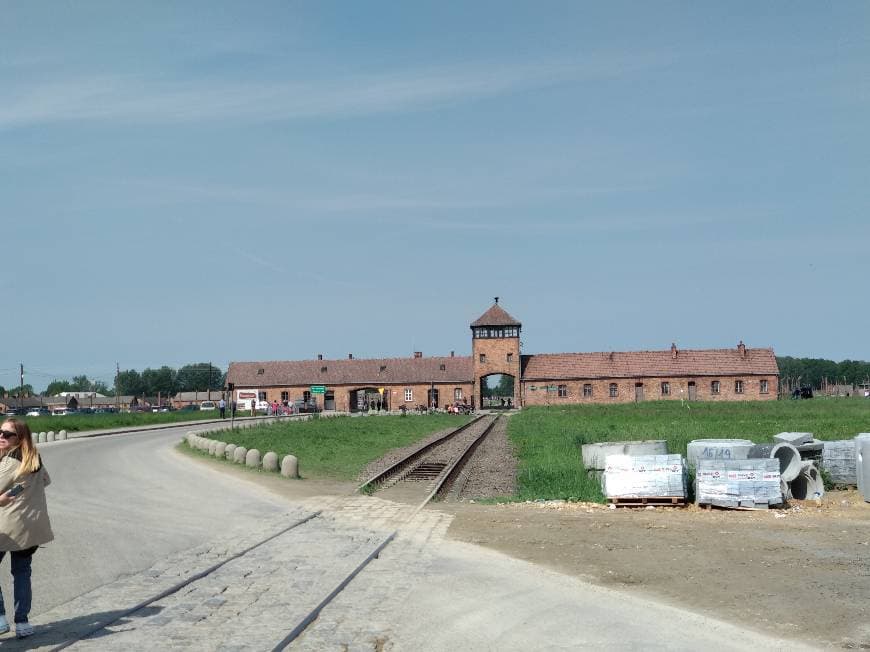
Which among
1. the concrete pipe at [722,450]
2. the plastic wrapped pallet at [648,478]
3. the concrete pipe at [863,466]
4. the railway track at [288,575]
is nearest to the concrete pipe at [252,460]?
the railway track at [288,575]

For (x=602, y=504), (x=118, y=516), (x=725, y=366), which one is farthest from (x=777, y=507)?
(x=725, y=366)

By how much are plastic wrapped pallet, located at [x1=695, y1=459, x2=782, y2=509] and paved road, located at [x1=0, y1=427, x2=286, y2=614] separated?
298 inches

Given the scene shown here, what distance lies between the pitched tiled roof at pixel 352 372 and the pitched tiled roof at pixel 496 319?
5.25 metres

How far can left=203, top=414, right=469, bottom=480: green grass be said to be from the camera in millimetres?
26000

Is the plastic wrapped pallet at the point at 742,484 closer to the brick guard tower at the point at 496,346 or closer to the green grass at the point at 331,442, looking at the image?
the green grass at the point at 331,442

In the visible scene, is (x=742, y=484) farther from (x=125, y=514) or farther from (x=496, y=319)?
(x=496, y=319)

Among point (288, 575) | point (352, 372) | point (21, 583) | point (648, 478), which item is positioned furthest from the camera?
point (352, 372)

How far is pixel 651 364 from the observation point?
86.0 m

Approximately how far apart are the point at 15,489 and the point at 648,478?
1201 cm

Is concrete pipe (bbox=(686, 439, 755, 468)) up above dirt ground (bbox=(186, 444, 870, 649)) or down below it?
above

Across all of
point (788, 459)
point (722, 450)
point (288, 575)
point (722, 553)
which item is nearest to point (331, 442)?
point (722, 450)

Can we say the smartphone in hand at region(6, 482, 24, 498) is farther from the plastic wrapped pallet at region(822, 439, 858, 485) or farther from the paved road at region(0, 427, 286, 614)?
the plastic wrapped pallet at region(822, 439, 858, 485)

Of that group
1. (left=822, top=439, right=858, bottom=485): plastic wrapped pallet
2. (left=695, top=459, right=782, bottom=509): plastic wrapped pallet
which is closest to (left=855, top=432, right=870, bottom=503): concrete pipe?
(left=822, top=439, right=858, bottom=485): plastic wrapped pallet

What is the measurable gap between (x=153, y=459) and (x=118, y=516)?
13.0 m
